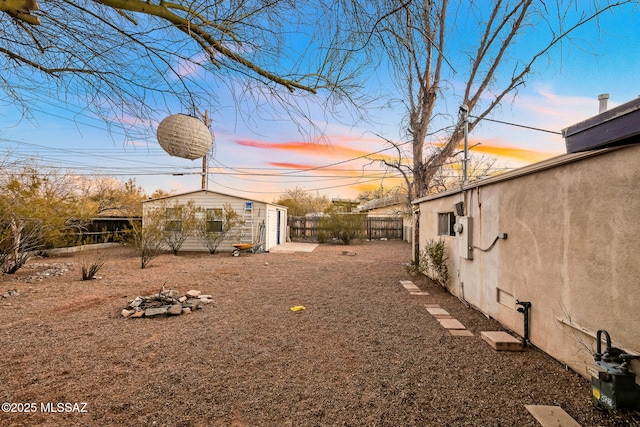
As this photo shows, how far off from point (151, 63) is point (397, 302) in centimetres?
507

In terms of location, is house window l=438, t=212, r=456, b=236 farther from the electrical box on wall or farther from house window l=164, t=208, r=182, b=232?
house window l=164, t=208, r=182, b=232

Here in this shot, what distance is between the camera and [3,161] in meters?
5.31

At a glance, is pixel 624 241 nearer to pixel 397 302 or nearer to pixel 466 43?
pixel 466 43

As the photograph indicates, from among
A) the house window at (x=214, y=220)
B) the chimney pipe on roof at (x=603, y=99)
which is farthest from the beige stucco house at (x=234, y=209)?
the chimney pipe on roof at (x=603, y=99)

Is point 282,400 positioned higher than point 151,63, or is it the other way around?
point 151,63

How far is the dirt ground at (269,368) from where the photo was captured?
2203mm

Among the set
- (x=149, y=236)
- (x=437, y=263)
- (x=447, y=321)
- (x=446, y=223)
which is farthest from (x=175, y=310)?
(x=149, y=236)

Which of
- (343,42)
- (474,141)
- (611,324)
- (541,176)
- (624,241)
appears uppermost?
(474,141)

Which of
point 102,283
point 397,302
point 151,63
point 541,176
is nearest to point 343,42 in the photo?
point 151,63

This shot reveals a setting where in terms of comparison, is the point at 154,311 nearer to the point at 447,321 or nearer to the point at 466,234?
the point at 447,321

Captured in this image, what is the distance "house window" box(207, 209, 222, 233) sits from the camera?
13.3 meters

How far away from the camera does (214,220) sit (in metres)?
13.3

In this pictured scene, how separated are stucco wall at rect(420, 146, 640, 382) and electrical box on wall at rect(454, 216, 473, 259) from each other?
22.4 inches

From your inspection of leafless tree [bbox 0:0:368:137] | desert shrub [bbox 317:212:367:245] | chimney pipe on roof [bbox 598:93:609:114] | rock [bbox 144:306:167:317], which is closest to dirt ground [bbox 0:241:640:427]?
rock [bbox 144:306:167:317]
